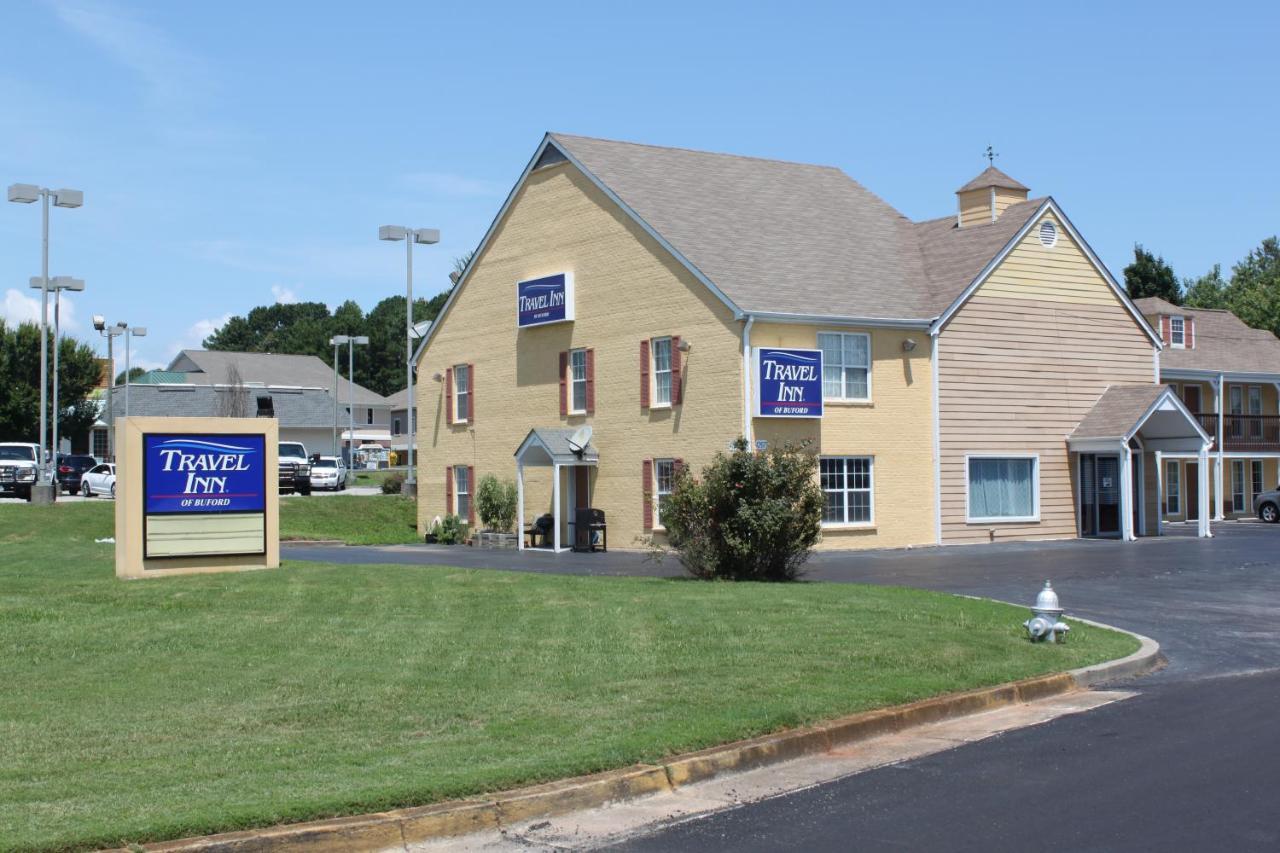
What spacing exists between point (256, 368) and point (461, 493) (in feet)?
175

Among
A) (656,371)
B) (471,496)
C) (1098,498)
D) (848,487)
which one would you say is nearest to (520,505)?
(471,496)

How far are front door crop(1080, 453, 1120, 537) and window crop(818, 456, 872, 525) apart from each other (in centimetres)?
730

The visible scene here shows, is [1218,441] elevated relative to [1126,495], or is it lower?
elevated

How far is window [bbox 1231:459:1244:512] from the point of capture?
5153 centimetres

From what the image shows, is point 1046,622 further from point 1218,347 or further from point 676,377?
point 1218,347

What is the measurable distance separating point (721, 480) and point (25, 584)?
10.2 meters

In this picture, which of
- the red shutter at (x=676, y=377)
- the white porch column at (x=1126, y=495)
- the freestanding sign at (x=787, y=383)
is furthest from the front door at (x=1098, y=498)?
the red shutter at (x=676, y=377)

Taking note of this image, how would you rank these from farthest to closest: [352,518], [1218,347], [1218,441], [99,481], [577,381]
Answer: [99,481], [1218,347], [352,518], [1218,441], [577,381]

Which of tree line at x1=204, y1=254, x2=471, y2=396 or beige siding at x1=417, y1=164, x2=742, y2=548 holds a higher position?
tree line at x1=204, y1=254, x2=471, y2=396

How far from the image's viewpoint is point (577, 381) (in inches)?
1497

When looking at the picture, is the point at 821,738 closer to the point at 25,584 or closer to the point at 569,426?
the point at 25,584

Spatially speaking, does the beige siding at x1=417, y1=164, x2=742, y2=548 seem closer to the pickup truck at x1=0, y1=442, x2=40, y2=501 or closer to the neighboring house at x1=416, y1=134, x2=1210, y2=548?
the neighboring house at x1=416, y1=134, x2=1210, y2=548

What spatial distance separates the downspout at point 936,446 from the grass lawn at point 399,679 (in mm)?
15259

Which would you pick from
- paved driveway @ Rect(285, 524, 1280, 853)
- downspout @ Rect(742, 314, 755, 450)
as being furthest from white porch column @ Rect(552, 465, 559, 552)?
A: paved driveway @ Rect(285, 524, 1280, 853)
